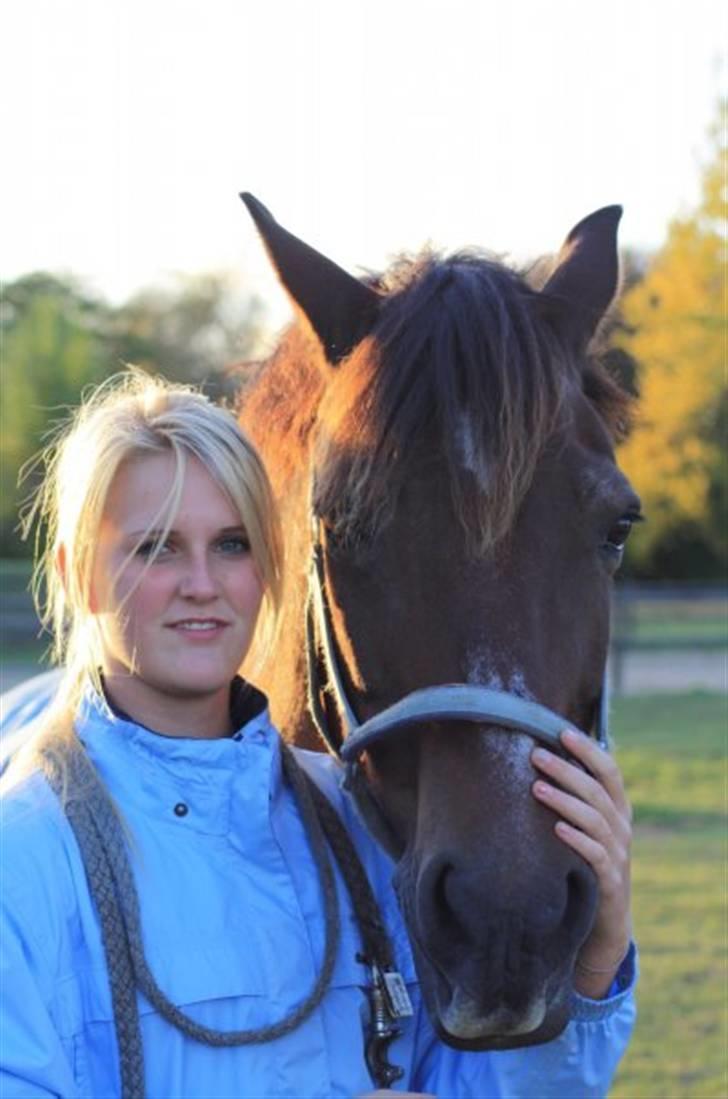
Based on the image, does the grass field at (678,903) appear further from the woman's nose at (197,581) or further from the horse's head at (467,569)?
the woman's nose at (197,581)

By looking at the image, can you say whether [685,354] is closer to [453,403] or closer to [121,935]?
[453,403]

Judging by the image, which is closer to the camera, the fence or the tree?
the fence

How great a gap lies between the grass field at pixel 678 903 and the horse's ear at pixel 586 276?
9.85 ft

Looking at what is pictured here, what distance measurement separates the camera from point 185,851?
6.29 ft

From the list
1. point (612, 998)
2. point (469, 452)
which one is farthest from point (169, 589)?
point (612, 998)

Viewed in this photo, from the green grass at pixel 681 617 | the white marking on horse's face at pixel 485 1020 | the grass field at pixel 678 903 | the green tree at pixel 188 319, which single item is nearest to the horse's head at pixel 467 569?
the white marking on horse's face at pixel 485 1020

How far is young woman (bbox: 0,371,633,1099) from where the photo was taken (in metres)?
1.80

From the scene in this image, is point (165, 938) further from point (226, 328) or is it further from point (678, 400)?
point (226, 328)

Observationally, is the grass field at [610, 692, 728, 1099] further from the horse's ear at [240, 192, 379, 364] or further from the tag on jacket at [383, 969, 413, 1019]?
Answer: the horse's ear at [240, 192, 379, 364]

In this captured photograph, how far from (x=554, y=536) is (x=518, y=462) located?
4.6 inches

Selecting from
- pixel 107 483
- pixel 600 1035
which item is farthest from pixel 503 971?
pixel 107 483

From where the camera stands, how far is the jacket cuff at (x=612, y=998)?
2.02 metres

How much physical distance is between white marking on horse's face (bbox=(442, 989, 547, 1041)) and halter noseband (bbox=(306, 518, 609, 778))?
33 centimetres

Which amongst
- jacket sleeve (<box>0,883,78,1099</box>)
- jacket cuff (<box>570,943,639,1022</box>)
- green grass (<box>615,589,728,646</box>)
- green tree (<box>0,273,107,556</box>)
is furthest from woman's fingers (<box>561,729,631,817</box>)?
green tree (<box>0,273,107,556</box>)
